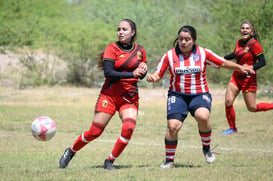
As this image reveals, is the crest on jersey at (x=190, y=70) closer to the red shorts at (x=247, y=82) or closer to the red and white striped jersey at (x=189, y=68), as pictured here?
the red and white striped jersey at (x=189, y=68)

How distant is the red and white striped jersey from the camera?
8102 mm

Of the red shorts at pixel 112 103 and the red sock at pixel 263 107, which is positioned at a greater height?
the red shorts at pixel 112 103

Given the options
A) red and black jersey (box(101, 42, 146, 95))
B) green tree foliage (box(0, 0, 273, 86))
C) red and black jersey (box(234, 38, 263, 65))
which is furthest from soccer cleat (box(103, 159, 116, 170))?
green tree foliage (box(0, 0, 273, 86))

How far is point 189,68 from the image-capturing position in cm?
809

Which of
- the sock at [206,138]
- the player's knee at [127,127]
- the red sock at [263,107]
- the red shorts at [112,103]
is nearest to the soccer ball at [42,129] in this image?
the red shorts at [112,103]

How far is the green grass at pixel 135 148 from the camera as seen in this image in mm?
7582

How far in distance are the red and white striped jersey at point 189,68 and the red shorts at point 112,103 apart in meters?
0.58

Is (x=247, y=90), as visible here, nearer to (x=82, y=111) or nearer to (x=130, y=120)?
(x=130, y=120)

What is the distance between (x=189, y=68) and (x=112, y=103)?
1.18 metres

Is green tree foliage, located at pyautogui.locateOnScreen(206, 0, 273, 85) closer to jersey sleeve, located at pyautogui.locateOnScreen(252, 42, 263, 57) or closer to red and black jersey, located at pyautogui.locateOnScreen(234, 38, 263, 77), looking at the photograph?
red and black jersey, located at pyautogui.locateOnScreen(234, 38, 263, 77)

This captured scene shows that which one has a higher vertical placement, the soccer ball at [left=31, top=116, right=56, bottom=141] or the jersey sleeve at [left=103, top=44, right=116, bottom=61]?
the jersey sleeve at [left=103, top=44, right=116, bottom=61]

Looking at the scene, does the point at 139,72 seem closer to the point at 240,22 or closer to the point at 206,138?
the point at 206,138

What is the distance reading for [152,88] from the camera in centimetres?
2950

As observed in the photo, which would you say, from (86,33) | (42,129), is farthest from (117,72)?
(86,33)
